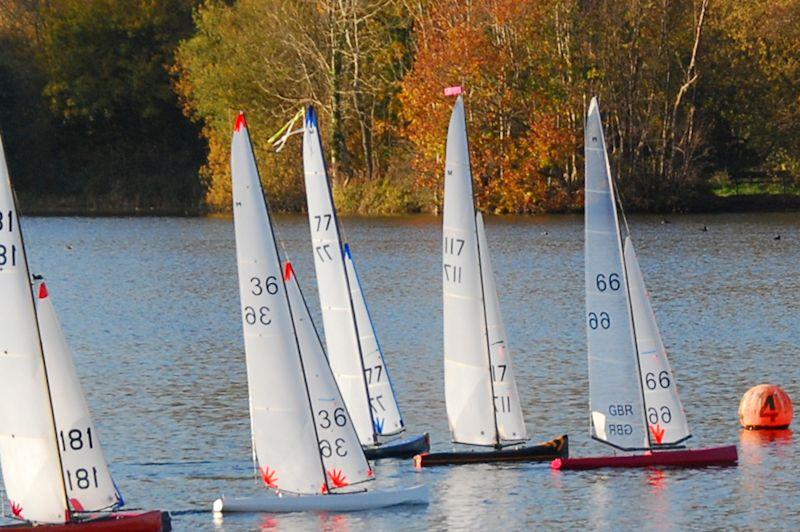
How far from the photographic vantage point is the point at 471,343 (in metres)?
19.4

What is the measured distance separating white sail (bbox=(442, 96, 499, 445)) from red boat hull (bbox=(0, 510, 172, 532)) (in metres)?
4.78

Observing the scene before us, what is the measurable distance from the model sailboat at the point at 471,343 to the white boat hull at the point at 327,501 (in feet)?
5.78

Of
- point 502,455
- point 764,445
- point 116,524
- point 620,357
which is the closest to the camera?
point 116,524

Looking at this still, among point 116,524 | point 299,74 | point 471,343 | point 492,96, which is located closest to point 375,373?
point 471,343

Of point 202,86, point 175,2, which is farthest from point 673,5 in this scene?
point 175,2

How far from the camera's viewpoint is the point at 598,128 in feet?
60.7

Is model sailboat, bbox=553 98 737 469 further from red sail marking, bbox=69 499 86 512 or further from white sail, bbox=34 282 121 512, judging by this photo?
red sail marking, bbox=69 499 86 512

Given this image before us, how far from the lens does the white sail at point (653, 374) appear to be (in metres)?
19.5

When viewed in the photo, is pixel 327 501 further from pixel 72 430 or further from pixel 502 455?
pixel 502 455

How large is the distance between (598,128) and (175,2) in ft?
250

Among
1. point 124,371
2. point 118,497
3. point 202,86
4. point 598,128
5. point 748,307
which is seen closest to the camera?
point 118,497

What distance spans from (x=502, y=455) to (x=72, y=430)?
6382 millimetres

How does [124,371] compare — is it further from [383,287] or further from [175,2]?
[175,2]

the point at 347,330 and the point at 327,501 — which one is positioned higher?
the point at 347,330
